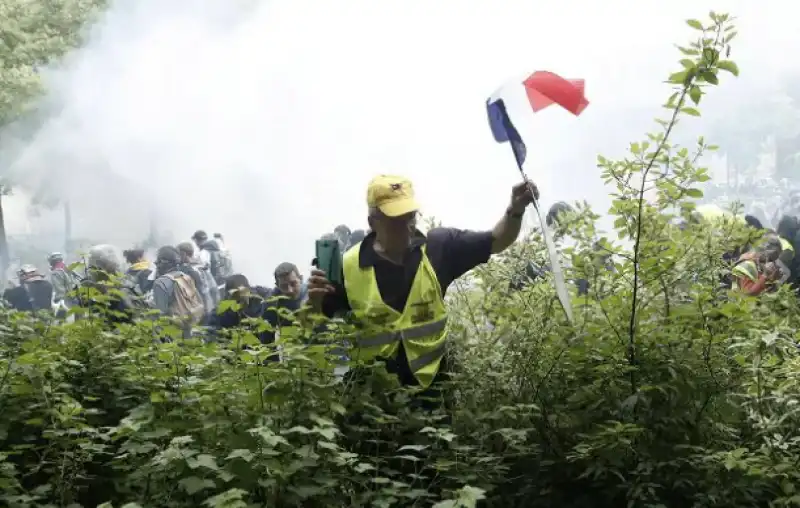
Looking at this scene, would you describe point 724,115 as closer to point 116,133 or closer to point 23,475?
point 116,133

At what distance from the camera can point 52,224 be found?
22469mm

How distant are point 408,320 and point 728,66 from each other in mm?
1361

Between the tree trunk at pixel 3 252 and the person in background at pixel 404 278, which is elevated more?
the tree trunk at pixel 3 252

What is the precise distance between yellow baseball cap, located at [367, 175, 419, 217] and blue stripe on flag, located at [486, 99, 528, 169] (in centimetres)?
40

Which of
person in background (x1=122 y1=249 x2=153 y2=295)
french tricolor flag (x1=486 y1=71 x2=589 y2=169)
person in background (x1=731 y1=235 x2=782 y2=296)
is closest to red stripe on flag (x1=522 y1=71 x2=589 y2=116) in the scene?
french tricolor flag (x1=486 y1=71 x2=589 y2=169)

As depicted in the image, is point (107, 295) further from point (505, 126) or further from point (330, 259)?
point (505, 126)

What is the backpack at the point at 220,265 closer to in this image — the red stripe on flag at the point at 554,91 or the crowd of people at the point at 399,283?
the crowd of people at the point at 399,283

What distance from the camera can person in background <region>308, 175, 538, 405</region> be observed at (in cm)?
325

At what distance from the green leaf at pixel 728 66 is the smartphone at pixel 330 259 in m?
1.42

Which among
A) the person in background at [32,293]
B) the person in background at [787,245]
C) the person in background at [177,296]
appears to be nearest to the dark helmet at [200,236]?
the person in background at [32,293]

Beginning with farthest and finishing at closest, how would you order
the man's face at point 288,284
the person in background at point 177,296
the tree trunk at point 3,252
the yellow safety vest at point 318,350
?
the tree trunk at point 3,252 < the person in background at point 177,296 < the man's face at point 288,284 < the yellow safety vest at point 318,350

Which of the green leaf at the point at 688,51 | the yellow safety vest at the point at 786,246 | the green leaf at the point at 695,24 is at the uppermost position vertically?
the green leaf at the point at 695,24

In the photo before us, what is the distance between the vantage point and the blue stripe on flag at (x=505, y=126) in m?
3.38

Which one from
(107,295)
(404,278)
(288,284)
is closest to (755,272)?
(404,278)
